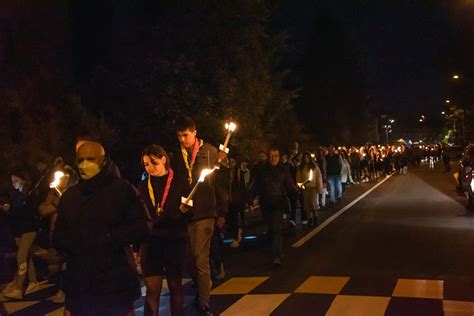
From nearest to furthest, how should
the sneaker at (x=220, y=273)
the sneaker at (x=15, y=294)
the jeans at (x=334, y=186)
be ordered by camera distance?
the sneaker at (x=15, y=294) < the sneaker at (x=220, y=273) < the jeans at (x=334, y=186)

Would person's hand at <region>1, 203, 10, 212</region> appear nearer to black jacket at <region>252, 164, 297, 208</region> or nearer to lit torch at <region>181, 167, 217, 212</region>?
lit torch at <region>181, 167, 217, 212</region>

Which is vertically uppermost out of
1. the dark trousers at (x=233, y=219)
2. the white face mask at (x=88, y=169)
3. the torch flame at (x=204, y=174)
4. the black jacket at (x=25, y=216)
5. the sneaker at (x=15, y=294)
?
the white face mask at (x=88, y=169)

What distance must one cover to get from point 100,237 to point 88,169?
17.1 inches

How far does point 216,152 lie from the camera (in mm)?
6953

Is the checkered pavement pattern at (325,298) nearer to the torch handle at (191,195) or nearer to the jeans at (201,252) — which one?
the jeans at (201,252)

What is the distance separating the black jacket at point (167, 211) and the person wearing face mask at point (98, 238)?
171 cm

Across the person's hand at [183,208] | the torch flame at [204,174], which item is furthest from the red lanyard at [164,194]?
the torch flame at [204,174]

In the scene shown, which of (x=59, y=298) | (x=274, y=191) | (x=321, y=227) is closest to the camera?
(x=59, y=298)

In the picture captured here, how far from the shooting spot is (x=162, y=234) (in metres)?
5.93

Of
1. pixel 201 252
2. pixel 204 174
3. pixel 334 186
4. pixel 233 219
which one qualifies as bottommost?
pixel 233 219

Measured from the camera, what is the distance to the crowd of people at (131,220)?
402 cm

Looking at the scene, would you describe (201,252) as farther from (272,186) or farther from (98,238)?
(272,186)

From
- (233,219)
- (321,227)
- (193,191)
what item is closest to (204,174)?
(193,191)

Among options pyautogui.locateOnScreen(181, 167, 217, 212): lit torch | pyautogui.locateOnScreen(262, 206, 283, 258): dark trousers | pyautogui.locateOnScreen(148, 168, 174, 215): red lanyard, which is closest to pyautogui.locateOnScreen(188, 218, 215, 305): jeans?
pyautogui.locateOnScreen(181, 167, 217, 212): lit torch
